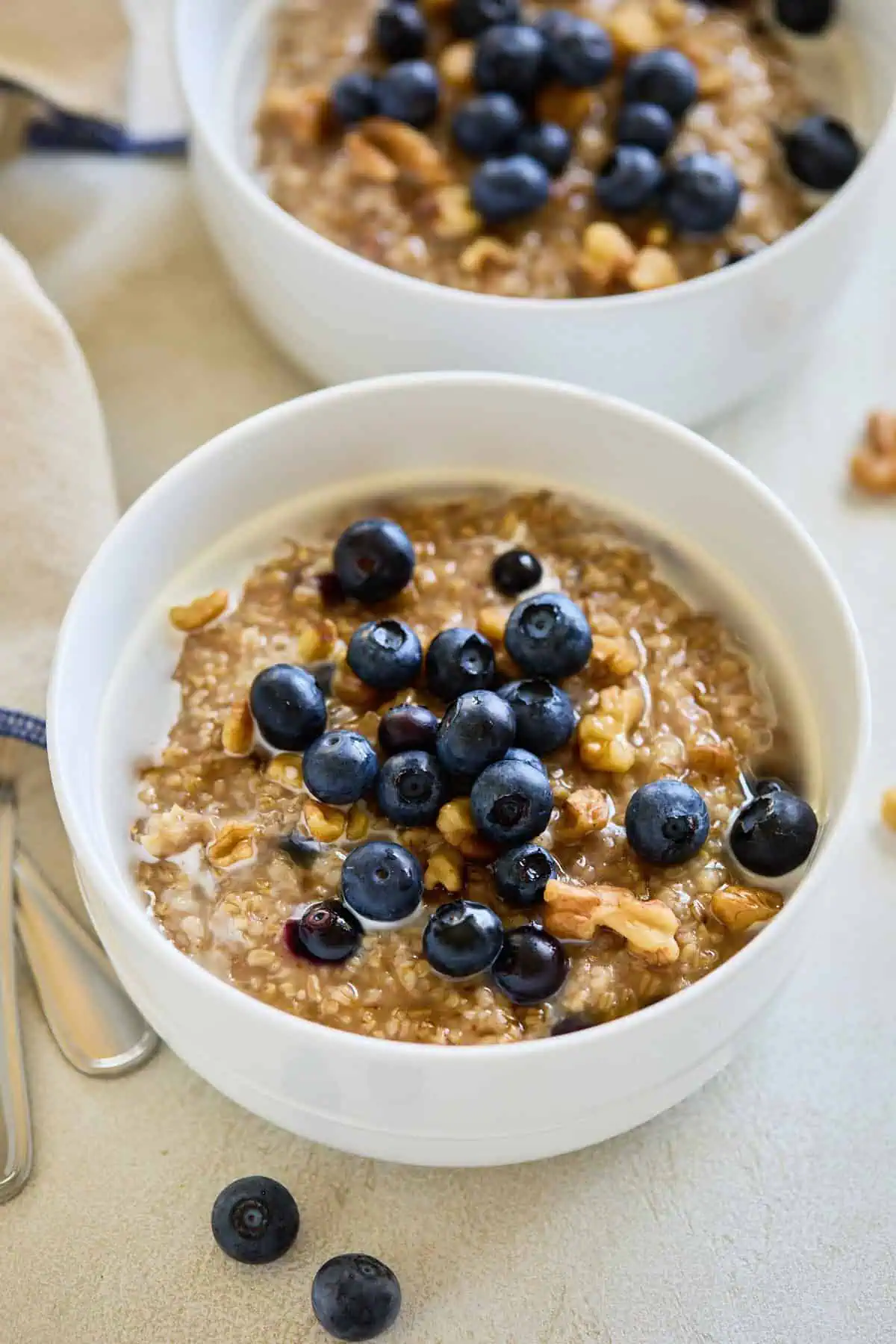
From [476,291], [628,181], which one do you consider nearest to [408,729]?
[476,291]

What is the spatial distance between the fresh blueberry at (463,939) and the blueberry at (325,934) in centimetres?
6

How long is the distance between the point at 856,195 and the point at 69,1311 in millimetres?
1190

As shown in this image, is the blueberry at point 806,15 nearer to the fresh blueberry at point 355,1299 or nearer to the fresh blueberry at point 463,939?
the fresh blueberry at point 463,939

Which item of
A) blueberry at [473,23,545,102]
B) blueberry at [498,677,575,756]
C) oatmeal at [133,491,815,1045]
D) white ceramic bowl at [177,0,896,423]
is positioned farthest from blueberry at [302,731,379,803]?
blueberry at [473,23,545,102]

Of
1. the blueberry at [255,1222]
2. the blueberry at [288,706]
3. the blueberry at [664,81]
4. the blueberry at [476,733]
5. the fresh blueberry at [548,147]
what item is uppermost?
the blueberry at [664,81]

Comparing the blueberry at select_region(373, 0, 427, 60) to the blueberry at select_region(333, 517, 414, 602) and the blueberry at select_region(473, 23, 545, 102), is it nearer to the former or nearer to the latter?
the blueberry at select_region(473, 23, 545, 102)

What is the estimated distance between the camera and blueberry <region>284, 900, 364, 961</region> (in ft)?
3.85

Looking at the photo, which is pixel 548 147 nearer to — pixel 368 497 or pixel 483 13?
pixel 483 13

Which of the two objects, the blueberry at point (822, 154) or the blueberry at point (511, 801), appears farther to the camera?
the blueberry at point (822, 154)

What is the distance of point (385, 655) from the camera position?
4.18 ft

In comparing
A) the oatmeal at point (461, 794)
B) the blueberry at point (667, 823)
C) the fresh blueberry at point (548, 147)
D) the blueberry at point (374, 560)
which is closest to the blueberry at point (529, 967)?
the oatmeal at point (461, 794)

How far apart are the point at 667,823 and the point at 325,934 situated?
269 millimetres

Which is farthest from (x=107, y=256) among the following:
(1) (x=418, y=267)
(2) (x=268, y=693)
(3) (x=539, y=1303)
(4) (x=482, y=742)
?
(3) (x=539, y=1303)

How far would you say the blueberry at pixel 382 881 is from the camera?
1170mm
